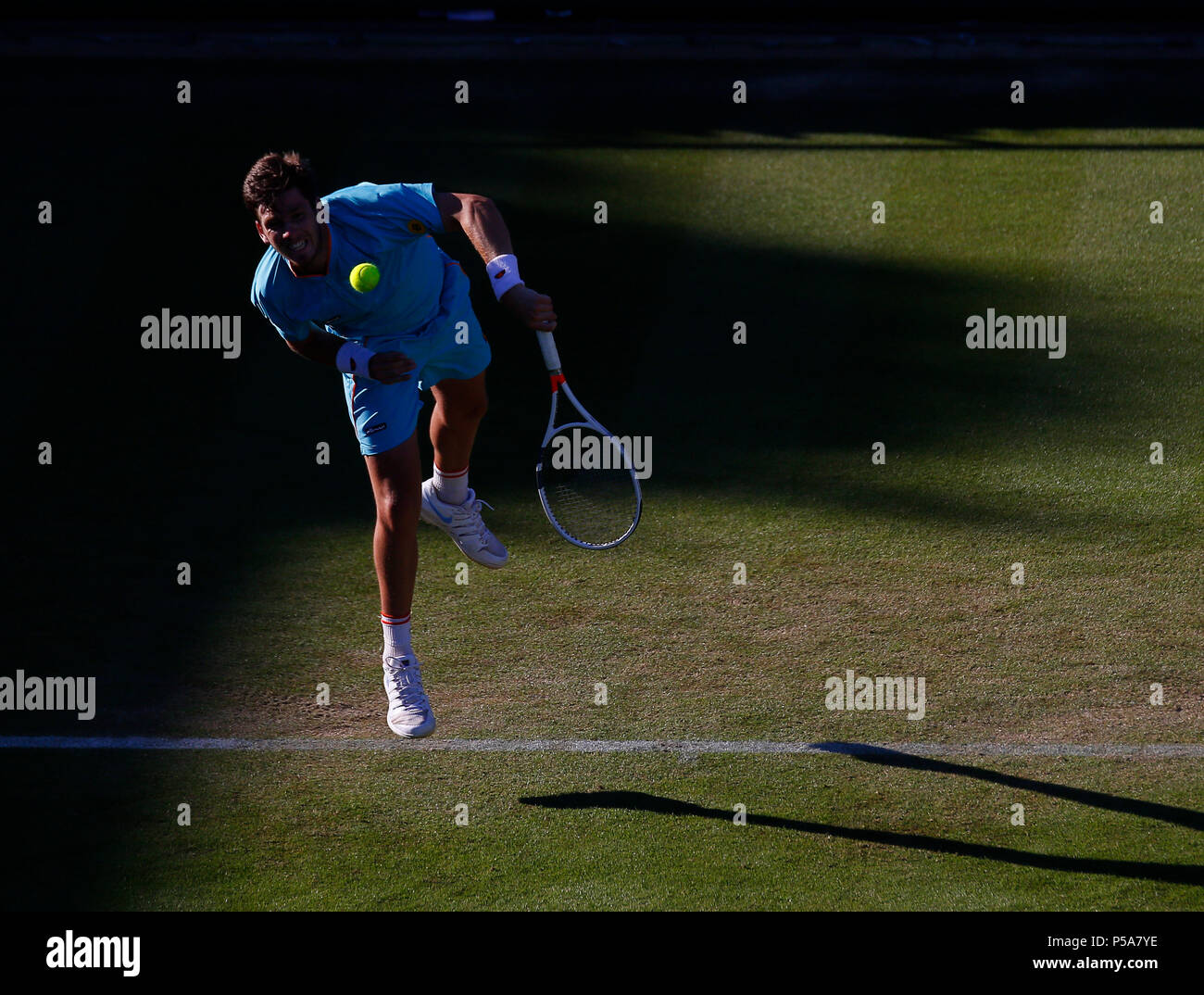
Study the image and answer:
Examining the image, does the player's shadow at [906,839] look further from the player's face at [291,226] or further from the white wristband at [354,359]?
the player's face at [291,226]

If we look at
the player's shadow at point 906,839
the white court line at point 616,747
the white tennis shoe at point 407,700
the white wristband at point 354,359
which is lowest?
the player's shadow at point 906,839

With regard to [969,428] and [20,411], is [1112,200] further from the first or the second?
[20,411]

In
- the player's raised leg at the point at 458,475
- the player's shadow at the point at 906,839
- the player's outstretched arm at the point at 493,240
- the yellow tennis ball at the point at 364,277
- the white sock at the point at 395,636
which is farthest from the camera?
the player's raised leg at the point at 458,475

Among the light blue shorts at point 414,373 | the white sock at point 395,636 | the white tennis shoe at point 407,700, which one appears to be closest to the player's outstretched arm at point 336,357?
the light blue shorts at point 414,373

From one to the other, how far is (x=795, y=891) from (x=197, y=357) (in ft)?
21.9

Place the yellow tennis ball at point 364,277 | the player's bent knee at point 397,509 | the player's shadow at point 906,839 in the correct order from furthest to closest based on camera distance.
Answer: the player's bent knee at point 397,509 < the yellow tennis ball at point 364,277 < the player's shadow at point 906,839

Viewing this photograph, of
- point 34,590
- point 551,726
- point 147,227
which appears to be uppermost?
point 147,227

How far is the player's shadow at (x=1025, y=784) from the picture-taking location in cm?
625

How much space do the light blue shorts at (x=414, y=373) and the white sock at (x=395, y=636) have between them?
0.76 m

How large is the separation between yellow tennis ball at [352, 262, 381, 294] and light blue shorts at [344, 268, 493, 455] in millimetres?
398

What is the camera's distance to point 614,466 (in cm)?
735

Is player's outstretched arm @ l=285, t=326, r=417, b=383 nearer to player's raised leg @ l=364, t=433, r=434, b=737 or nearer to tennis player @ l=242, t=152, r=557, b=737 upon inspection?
tennis player @ l=242, t=152, r=557, b=737

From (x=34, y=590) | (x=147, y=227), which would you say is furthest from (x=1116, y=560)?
(x=147, y=227)

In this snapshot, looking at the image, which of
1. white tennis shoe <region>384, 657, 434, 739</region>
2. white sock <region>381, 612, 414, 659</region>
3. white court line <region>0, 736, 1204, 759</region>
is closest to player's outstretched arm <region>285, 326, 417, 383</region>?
white sock <region>381, 612, 414, 659</region>
